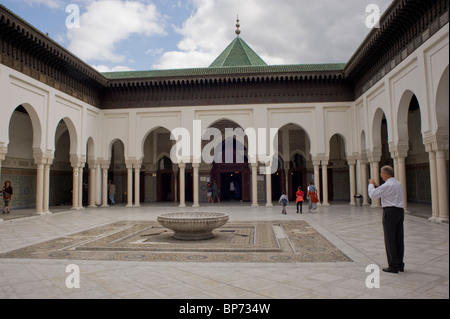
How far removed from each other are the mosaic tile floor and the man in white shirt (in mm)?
656

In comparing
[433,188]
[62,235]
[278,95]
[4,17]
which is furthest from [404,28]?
[4,17]

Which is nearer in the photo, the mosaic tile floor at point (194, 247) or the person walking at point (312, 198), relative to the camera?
the mosaic tile floor at point (194, 247)

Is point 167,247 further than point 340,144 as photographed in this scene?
No

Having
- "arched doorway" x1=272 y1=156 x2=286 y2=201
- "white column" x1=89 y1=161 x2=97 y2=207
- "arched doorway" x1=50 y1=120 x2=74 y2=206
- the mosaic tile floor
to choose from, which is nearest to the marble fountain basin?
the mosaic tile floor

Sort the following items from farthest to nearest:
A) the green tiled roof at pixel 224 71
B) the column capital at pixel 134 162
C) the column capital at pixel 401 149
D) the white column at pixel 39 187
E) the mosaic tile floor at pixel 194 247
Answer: the column capital at pixel 134 162, the green tiled roof at pixel 224 71, the white column at pixel 39 187, the column capital at pixel 401 149, the mosaic tile floor at pixel 194 247

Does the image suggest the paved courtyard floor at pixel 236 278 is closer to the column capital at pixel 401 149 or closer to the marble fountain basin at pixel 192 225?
the marble fountain basin at pixel 192 225

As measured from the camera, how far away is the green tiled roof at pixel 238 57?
1630 centimetres

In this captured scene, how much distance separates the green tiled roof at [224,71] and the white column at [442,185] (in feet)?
19.4

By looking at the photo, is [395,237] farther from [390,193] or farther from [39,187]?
[39,187]

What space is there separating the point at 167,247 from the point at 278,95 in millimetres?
9291

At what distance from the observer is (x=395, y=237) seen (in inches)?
128

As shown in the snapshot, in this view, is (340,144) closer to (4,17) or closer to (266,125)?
(266,125)

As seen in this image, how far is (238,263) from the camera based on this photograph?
12.2 feet

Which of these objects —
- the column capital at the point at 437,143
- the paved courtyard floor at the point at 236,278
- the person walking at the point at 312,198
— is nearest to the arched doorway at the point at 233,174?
the person walking at the point at 312,198
